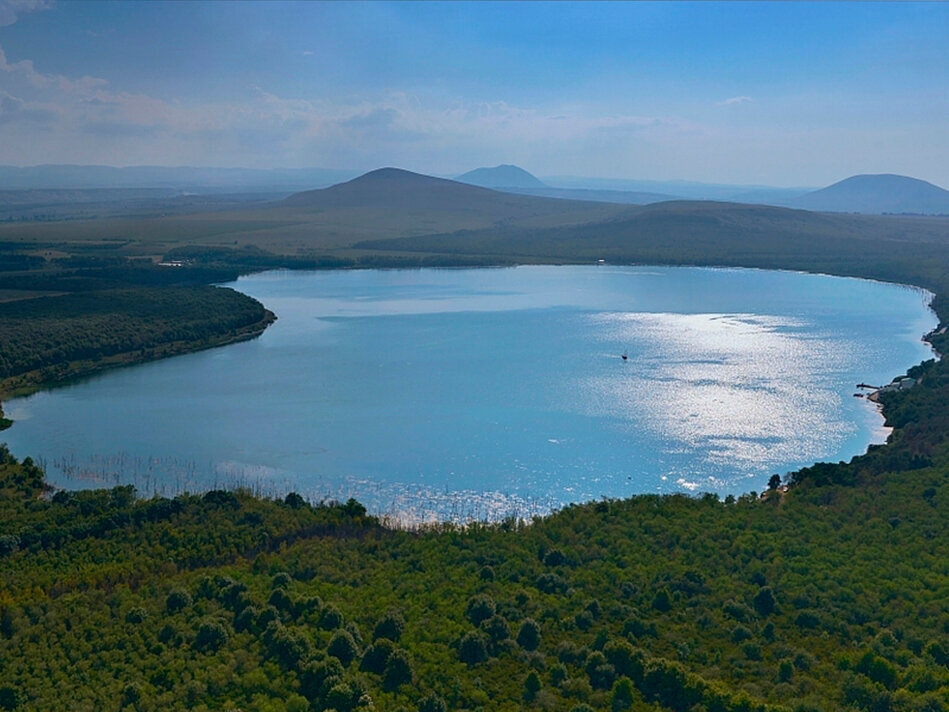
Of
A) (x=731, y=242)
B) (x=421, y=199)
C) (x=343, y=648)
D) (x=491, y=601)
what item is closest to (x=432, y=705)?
(x=343, y=648)

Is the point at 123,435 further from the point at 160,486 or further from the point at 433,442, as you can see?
the point at 433,442

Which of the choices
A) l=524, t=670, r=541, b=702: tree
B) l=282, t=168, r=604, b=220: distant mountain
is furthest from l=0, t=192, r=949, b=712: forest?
l=282, t=168, r=604, b=220: distant mountain

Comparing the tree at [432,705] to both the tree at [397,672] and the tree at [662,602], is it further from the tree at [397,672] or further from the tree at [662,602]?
the tree at [662,602]

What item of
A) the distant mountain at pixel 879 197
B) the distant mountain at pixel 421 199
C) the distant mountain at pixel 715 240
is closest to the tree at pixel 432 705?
the distant mountain at pixel 715 240

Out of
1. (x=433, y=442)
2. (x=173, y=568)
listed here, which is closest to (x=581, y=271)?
(x=433, y=442)

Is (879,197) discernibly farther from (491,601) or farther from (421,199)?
(491,601)

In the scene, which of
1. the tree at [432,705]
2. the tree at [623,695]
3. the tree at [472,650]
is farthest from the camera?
the tree at [472,650]

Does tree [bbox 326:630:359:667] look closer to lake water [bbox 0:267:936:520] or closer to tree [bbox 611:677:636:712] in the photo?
tree [bbox 611:677:636:712]
